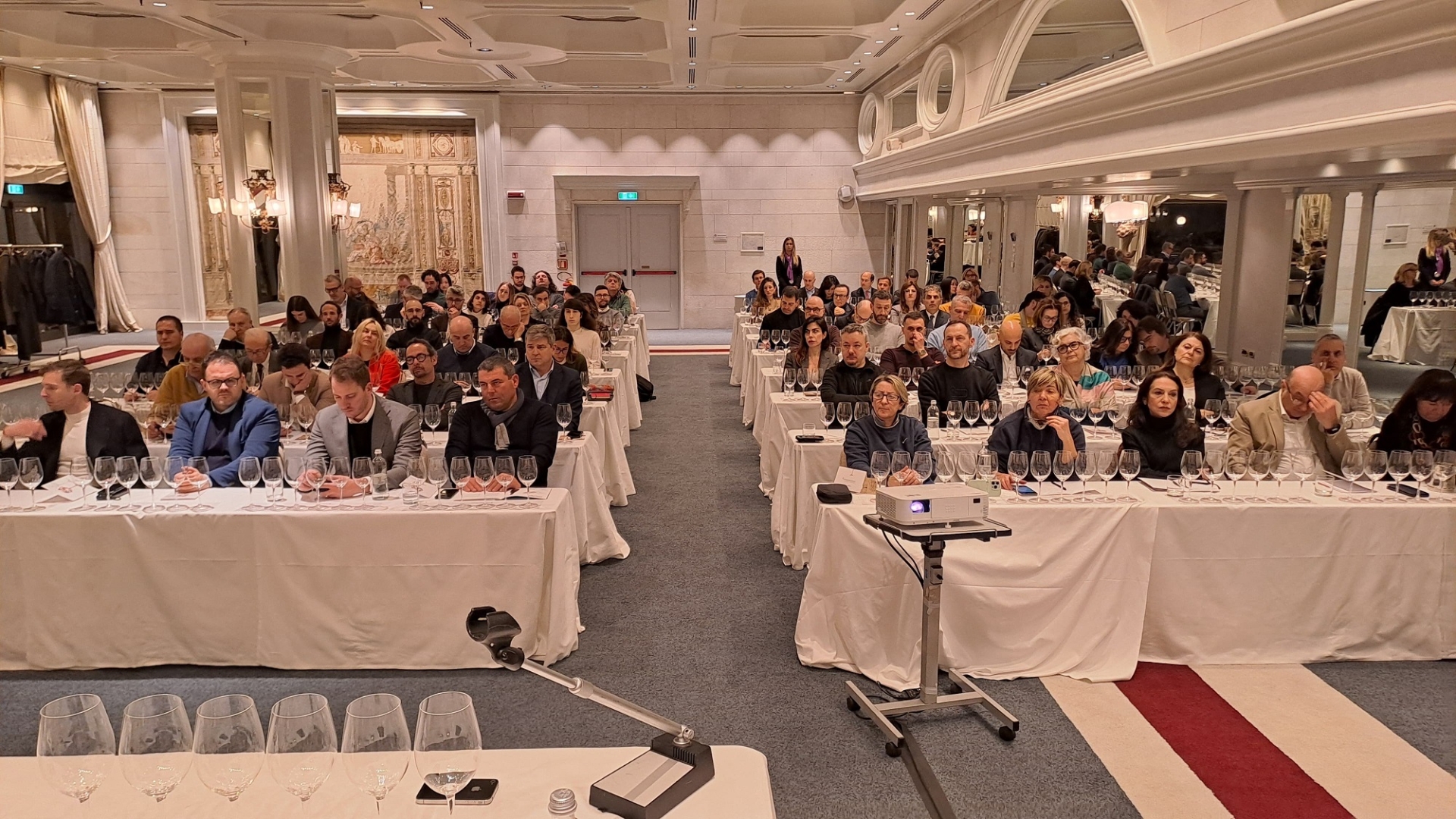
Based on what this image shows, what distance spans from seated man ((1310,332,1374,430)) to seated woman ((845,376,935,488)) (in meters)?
2.78

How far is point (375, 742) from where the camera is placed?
183cm

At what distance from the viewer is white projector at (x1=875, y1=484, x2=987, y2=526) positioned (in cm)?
356

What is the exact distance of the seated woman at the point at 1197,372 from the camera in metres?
6.49

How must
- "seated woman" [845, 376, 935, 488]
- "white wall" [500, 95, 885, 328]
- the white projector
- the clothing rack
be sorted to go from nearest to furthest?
the white projector → "seated woman" [845, 376, 935, 488] → the clothing rack → "white wall" [500, 95, 885, 328]

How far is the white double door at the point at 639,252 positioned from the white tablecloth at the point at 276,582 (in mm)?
16062

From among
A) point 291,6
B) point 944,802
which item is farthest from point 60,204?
point 944,802

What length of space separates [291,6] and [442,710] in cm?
1150

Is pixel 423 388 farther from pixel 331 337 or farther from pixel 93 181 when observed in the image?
pixel 93 181

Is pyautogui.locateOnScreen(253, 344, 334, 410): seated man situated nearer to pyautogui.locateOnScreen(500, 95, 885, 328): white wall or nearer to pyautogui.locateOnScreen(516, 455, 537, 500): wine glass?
pyautogui.locateOnScreen(516, 455, 537, 500): wine glass

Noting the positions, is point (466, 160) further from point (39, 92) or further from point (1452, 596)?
point (1452, 596)

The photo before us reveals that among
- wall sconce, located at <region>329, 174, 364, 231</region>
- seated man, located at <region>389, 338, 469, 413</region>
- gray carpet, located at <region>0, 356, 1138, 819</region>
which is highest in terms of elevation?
wall sconce, located at <region>329, 174, 364, 231</region>

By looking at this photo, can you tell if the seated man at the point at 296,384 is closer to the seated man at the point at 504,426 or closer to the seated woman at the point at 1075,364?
the seated man at the point at 504,426

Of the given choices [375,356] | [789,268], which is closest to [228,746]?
[375,356]

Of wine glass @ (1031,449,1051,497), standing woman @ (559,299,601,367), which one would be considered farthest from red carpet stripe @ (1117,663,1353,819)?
standing woman @ (559,299,601,367)
